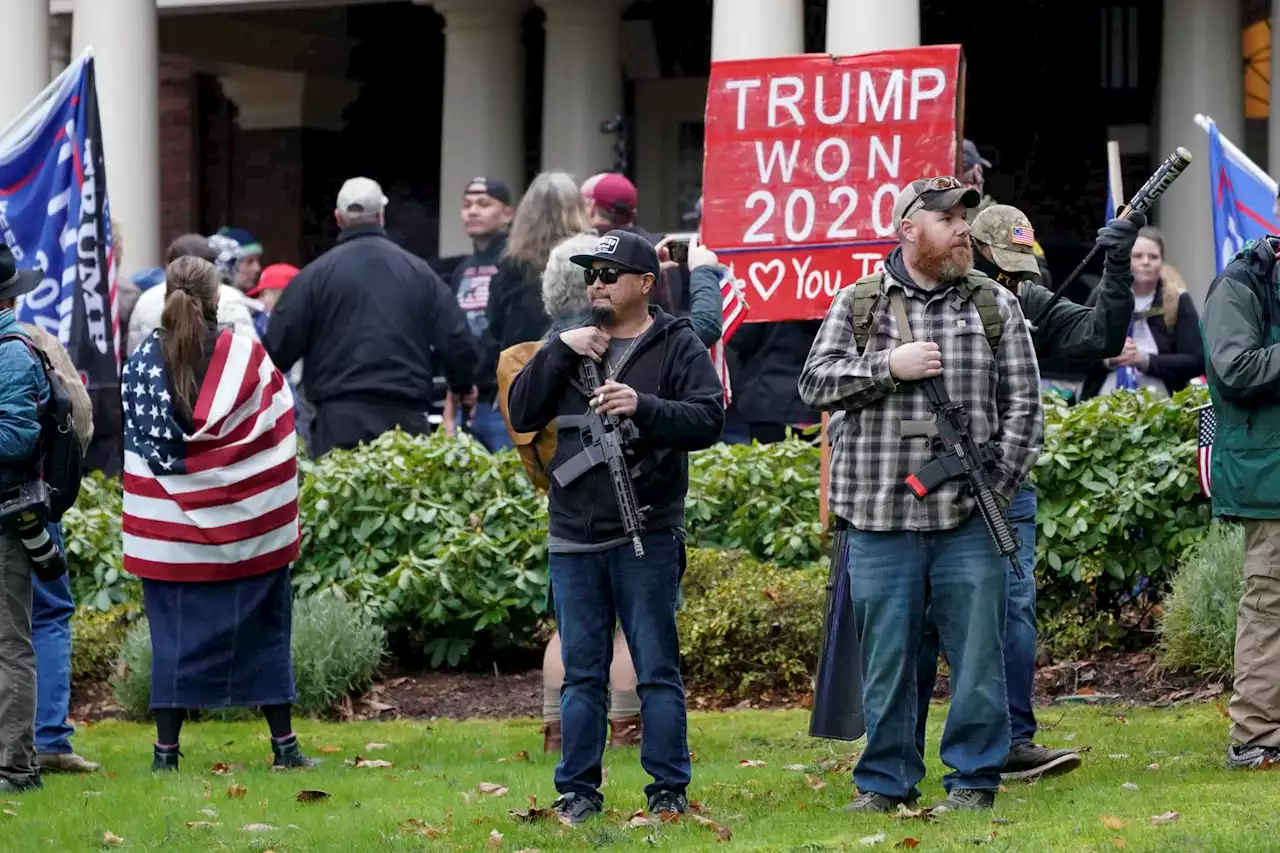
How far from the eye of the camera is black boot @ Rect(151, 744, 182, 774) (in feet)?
26.4

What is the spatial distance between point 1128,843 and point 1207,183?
39.8 ft

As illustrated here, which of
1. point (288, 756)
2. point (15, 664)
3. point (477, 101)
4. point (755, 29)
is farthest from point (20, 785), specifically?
point (477, 101)

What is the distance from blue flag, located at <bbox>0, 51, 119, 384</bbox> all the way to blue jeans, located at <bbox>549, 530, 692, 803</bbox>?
4.55 m

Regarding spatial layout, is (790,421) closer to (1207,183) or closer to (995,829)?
(995,829)

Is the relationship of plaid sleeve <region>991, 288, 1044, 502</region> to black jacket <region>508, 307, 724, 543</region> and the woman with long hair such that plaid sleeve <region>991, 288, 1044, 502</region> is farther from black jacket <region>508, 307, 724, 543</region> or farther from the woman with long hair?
the woman with long hair

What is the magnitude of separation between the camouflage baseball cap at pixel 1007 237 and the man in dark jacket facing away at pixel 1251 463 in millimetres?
628

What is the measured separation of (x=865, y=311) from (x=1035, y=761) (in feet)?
5.52

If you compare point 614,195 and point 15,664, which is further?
point 614,195

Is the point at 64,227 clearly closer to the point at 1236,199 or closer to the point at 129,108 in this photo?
the point at 1236,199

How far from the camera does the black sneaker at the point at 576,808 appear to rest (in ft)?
21.1

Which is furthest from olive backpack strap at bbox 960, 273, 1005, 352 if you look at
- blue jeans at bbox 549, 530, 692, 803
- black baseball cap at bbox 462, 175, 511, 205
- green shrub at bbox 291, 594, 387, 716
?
black baseball cap at bbox 462, 175, 511, 205

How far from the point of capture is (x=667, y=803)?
6.45 metres

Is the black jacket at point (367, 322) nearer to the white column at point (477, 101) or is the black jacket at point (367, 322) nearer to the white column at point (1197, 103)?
the white column at point (1197, 103)

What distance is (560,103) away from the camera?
19.1 metres
